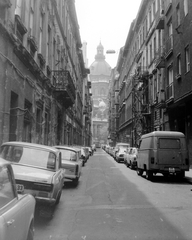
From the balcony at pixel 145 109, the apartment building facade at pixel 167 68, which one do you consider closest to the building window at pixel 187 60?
the apartment building facade at pixel 167 68

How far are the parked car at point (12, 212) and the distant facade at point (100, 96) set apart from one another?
444 ft

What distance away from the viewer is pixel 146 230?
5.71 m

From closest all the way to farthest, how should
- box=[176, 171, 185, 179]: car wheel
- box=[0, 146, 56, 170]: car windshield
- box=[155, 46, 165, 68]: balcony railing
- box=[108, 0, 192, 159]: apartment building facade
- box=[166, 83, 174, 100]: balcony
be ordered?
1. box=[0, 146, 56, 170]: car windshield
2. box=[176, 171, 185, 179]: car wheel
3. box=[108, 0, 192, 159]: apartment building facade
4. box=[166, 83, 174, 100]: balcony
5. box=[155, 46, 165, 68]: balcony railing

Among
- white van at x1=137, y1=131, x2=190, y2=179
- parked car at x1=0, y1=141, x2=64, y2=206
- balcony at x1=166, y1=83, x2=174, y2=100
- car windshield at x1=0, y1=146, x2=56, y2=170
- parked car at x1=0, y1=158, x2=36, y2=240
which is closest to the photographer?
parked car at x1=0, y1=158, x2=36, y2=240

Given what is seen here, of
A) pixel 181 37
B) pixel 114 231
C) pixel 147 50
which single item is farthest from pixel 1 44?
pixel 147 50

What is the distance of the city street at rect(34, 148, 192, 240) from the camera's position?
546 centimetres

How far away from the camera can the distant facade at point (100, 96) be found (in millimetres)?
144212

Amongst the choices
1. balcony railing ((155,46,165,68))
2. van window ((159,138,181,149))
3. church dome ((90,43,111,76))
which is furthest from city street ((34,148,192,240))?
church dome ((90,43,111,76))

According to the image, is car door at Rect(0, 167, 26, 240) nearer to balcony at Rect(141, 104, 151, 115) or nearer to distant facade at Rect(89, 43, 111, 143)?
balcony at Rect(141, 104, 151, 115)

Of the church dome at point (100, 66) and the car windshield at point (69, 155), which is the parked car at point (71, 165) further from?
the church dome at point (100, 66)

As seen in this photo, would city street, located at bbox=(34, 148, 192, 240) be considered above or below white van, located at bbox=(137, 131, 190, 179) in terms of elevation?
below

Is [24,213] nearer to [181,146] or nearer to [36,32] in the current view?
[181,146]

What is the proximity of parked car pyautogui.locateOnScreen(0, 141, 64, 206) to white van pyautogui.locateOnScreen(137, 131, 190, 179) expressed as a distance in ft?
23.4

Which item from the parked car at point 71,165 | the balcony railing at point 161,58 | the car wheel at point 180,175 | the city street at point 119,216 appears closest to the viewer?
the city street at point 119,216
